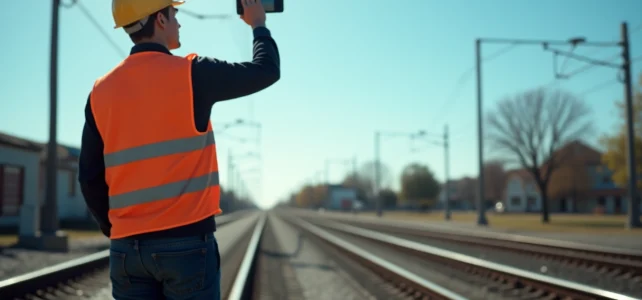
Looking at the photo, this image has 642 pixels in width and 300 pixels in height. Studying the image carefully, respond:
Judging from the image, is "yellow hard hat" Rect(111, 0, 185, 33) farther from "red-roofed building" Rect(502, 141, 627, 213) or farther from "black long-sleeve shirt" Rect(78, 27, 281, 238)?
"red-roofed building" Rect(502, 141, 627, 213)

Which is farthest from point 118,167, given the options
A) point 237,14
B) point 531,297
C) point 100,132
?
point 531,297

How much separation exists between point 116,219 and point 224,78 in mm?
689

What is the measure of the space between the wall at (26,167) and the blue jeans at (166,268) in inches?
1062

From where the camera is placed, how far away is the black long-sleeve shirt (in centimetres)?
223

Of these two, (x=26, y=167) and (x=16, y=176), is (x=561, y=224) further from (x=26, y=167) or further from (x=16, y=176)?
(x=16, y=176)

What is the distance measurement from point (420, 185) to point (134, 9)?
94359mm

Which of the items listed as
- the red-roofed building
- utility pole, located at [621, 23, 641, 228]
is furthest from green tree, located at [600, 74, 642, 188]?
the red-roofed building

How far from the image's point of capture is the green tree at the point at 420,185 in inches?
3730

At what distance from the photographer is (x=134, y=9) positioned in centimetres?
231

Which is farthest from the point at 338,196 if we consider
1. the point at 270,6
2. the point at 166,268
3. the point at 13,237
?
the point at 166,268

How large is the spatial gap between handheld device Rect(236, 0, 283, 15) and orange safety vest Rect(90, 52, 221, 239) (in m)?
0.47

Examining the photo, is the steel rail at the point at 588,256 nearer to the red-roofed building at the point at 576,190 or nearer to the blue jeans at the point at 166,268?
the blue jeans at the point at 166,268

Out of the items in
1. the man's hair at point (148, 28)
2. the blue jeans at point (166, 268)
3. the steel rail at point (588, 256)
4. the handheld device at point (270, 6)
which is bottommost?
the steel rail at point (588, 256)

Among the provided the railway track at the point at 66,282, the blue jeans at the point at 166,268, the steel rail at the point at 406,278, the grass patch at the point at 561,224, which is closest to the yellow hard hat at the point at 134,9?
the blue jeans at the point at 166,268
